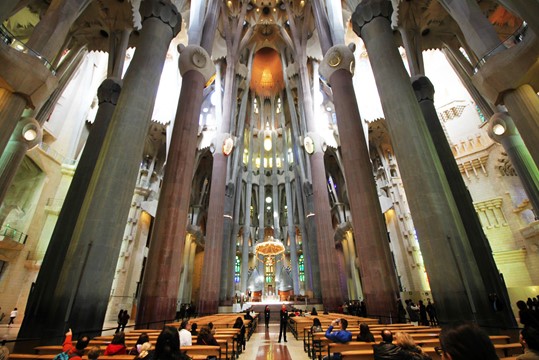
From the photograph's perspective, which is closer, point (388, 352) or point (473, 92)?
point (388, 352)

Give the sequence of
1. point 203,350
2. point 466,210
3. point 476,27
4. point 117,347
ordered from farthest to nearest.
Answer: point 466,210
point 476,27
point 203,350
point 117,347

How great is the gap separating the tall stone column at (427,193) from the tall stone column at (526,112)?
239 centimetres

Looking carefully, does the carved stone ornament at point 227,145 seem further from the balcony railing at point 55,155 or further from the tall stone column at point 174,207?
the balcony railing at point 55,155

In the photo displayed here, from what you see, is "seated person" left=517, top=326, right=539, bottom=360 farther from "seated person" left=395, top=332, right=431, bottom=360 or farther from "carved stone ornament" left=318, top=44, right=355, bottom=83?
"carved stone ornament" left=318, top=44, right=355, bottom=83

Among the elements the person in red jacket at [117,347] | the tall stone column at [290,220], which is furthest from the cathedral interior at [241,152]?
the person in red jacket at [117,347]

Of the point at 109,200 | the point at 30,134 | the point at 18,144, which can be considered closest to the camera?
the point at 109,200

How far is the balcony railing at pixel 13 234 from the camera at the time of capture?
14652 millimetres

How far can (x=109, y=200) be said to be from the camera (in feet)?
25.3

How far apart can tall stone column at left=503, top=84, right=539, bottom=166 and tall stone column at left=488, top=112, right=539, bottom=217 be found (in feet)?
15.1

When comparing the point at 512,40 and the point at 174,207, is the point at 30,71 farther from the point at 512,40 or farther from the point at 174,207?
the point at 512,40

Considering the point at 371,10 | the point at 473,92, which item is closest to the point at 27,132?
the point at 371,10

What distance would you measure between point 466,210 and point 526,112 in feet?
13.3

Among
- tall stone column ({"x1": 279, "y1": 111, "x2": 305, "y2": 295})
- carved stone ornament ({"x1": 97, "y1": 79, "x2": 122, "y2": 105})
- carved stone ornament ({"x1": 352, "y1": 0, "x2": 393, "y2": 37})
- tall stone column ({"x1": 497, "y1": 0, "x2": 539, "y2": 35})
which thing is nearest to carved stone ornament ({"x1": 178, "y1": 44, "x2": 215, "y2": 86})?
carved stone ornament ({"x1": 97, "y1": 79, "x2": 122, "y2": 105})

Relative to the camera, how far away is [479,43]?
8.20 m
